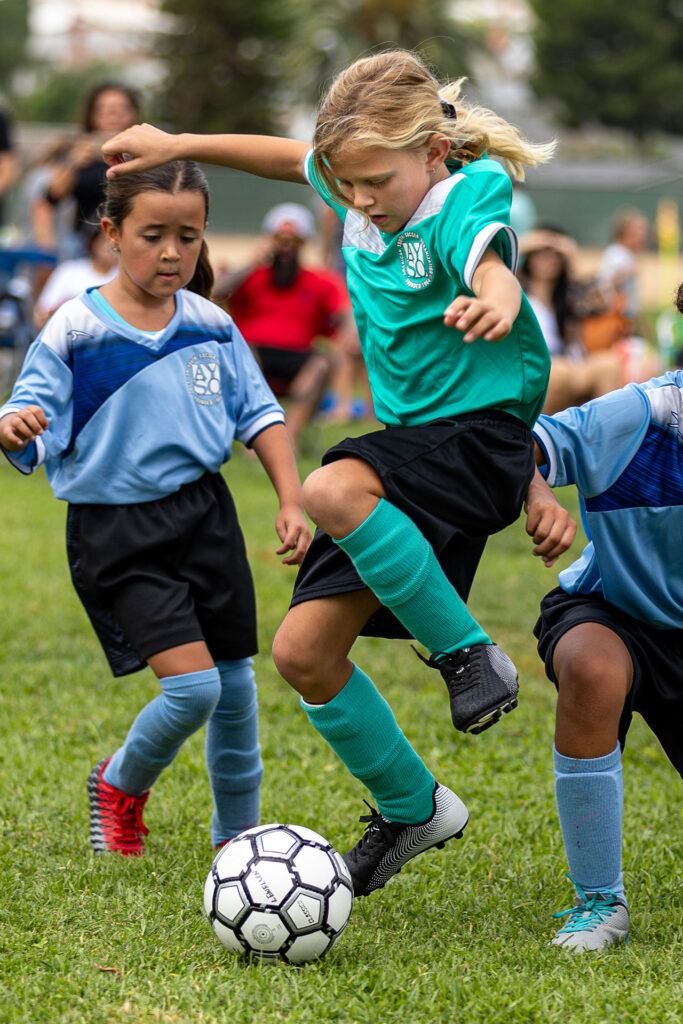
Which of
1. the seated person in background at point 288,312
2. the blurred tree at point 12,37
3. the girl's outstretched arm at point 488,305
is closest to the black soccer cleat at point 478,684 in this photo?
the girl's outstretched arm at point 488,305

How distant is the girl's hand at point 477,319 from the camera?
2564 millimetres

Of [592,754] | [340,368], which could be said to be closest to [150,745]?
[592,754]

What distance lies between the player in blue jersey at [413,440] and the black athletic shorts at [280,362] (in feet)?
26.0

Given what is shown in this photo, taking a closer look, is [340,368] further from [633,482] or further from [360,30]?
[360,30]

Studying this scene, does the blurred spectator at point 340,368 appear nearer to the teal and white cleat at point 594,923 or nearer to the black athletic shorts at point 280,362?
the black athletic shorts at point 280,362

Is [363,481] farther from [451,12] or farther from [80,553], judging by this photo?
[451,12]

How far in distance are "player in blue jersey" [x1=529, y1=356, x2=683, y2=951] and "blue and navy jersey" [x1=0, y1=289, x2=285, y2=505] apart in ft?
3.10

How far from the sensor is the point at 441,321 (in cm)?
293

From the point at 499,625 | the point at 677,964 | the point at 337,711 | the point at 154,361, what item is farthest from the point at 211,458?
the point at 499,625

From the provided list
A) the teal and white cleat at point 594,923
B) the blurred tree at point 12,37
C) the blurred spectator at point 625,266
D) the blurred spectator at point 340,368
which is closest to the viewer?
the teal and white cleat at point 594,923

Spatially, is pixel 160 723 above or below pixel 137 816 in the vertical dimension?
above

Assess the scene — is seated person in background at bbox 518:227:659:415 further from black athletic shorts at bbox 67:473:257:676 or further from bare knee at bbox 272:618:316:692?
bare knee at bbox 272:618:316:692

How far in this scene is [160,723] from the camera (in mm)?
3451

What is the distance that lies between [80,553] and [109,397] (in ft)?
1.35
